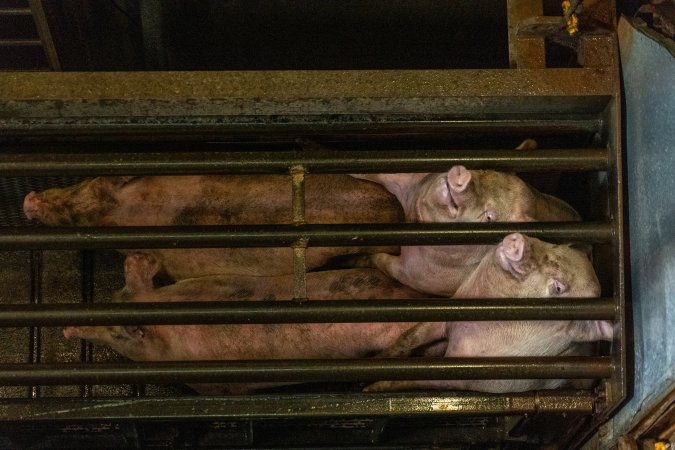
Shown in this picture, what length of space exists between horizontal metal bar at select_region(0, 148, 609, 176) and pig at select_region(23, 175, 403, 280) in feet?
1.64

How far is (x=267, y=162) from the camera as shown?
2.01 meters

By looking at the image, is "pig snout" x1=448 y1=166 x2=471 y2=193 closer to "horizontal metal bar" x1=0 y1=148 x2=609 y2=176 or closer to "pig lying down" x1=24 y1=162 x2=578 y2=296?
"horizontal metal bar" x1=0 y1=148 x2=609 y2=176

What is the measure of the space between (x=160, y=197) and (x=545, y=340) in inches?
50.5

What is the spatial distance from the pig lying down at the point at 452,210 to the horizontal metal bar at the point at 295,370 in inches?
16.5

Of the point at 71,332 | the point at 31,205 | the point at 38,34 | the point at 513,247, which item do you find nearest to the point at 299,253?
the point at 513,247

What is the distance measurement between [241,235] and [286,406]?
0.52m

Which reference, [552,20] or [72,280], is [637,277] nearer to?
[552,20]

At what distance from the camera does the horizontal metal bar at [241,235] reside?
1961mm

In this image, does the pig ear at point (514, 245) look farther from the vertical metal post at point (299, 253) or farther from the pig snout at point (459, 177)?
the vertical metal post at point (299, 253)

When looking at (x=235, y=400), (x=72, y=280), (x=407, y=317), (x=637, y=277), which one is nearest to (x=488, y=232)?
(x=407, y=317)

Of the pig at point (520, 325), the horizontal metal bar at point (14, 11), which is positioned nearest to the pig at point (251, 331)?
the pig at point (520, 325)

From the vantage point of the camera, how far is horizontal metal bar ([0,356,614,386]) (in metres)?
1.98

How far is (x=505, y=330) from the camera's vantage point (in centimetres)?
219

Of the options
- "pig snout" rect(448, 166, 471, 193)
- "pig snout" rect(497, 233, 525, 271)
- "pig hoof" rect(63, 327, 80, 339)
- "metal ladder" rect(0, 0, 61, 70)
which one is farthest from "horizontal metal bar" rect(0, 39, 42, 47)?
"pig snout" rect(497, 233, 525, 271)
